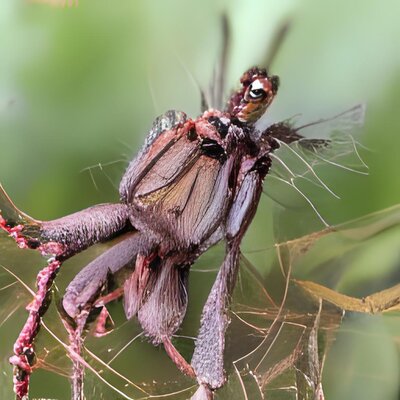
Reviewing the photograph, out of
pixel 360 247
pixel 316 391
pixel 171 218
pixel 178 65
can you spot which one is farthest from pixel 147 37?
pixel 316 391

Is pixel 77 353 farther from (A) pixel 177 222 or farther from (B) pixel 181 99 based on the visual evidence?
(B) pixel 181 99

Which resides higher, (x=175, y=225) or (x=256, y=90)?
(x=256, y=90)

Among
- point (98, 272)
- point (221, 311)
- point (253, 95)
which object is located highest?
point (253, 95)

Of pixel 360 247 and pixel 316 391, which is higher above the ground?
pixel 360 247

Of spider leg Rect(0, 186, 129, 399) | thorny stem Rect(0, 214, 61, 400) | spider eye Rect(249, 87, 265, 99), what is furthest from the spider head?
thorny stem Rect(0, 214, 61, 400)

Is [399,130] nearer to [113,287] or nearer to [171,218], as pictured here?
[171,218]

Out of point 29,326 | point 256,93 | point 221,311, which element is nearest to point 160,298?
point 221,311
